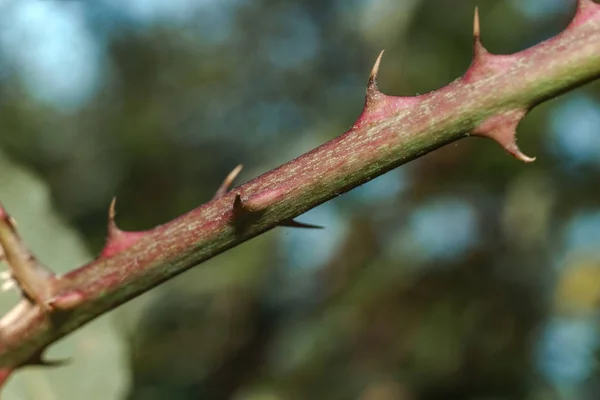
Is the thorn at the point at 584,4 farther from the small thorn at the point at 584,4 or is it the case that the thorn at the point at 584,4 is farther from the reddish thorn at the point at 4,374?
the reddish thorn at the point at 4,374

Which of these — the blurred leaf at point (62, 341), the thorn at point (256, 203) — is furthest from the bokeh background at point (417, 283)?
the thorn at point (256, 203)

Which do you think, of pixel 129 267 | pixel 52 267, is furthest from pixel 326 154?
pixel 52 267

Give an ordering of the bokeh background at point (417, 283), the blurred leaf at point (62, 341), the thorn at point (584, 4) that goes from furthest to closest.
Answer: the bokeh background at point (417, 283)
the blurred leaf at point (62, 341)
the thorn at point (584, 4)

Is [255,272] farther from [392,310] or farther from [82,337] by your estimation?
[82,337]

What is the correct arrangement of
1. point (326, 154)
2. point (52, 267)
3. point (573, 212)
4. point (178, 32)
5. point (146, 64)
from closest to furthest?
point (326, 154) → point (52, 267) → point (573, 212) → point (146, 64) → point (178, 32)

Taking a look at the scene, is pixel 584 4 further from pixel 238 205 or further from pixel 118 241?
pixel 118 241

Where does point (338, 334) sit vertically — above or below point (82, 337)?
below
